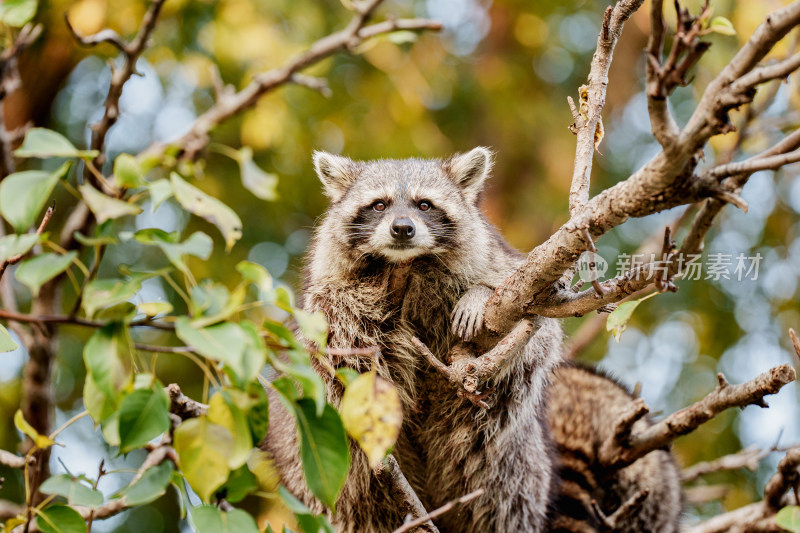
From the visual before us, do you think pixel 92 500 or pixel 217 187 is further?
pixel 217 187

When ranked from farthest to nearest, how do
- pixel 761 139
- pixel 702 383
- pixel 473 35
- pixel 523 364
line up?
pixel 473 35, pixel 702 383, pixel 761 139, pixel 523 364

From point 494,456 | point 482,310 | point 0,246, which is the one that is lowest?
point 494,456

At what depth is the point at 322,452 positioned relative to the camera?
2447 millimetres

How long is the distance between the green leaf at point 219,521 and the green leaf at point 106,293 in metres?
0.71

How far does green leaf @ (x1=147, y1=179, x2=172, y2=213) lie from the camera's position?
217 centimetres

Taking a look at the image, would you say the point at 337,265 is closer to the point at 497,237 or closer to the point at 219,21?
the point at 497,237

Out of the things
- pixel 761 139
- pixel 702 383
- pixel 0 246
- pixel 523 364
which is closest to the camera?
pixel 0 246

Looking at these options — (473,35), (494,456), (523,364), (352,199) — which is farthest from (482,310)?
(473,35)

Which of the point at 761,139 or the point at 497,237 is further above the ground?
the point at 761,139

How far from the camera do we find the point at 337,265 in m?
4.89

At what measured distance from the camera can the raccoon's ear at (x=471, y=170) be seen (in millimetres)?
5445

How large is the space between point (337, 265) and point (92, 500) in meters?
2.41

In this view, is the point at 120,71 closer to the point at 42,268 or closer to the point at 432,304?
the point at 432,304

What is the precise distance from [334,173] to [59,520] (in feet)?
10.8
